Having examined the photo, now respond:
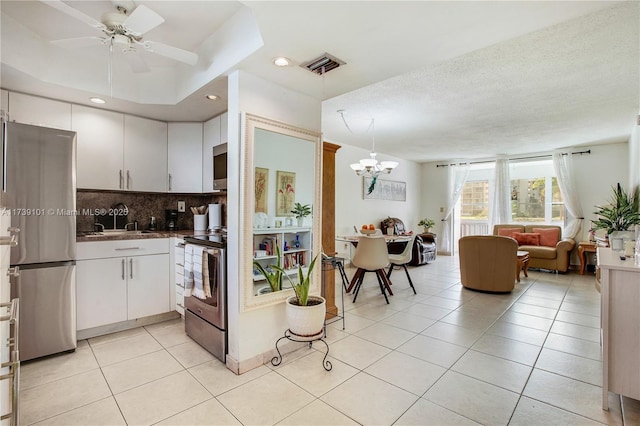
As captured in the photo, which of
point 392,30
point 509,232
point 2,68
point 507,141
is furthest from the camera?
point 509,232

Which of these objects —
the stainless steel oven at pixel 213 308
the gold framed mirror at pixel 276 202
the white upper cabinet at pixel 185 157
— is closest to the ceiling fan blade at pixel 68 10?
the gold framed mirror at pixel 276 202

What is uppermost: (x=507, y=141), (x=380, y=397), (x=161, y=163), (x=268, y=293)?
(x=507, y=141)

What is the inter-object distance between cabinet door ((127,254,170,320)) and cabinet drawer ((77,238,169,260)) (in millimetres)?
61

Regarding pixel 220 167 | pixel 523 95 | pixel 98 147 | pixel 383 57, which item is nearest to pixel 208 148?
pixel 220 167

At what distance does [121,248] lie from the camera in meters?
2.93

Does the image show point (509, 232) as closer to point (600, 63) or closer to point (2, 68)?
point (600, 63)

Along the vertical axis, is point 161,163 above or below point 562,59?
below

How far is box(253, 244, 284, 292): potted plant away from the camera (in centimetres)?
246

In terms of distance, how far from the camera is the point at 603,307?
6.15 feet

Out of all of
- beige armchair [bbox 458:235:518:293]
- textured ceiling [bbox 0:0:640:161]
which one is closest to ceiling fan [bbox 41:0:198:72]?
textured ceiling [bbox 0:0:640:161]

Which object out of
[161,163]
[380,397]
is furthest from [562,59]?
[161,163]

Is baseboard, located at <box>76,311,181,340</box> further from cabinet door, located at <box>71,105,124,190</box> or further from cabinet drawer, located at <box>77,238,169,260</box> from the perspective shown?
cabinet door, located at <box>71,105,124,190</box>

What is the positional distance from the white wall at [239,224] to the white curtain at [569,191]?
671 centimetres

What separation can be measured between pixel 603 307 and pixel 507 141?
478 cm
